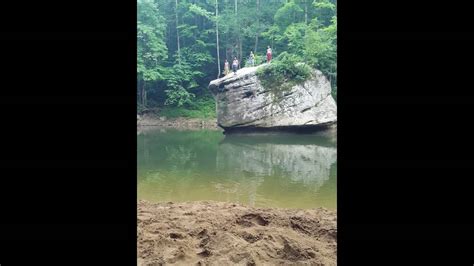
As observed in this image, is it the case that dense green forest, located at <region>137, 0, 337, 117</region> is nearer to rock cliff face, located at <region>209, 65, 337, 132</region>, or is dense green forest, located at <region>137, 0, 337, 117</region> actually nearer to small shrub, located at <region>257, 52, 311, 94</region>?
small shrub, located at <region>257, 52, 311, 94</region>

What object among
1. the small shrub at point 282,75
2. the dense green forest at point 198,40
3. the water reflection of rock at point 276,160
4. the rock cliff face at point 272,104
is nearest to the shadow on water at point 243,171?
the water reflection of rock at point 276,160

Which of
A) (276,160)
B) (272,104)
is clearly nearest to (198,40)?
(272,104)

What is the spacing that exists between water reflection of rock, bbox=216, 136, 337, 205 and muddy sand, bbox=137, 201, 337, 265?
1.30 m

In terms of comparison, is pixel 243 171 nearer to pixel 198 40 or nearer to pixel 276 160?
pixel 276 160

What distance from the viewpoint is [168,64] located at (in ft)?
80.9

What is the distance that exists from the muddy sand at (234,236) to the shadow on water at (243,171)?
995mm

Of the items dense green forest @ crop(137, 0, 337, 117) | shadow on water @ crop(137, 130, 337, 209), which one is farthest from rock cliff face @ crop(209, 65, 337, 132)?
dense green forest @ crop(137, 0, 337, 117)

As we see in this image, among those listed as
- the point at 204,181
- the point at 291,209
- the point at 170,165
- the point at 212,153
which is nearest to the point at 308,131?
the point at 212,153

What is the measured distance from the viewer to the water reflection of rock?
7.17 m

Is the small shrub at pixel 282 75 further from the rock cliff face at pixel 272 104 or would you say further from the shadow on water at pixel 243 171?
the shadow on water at pixel 243 171
